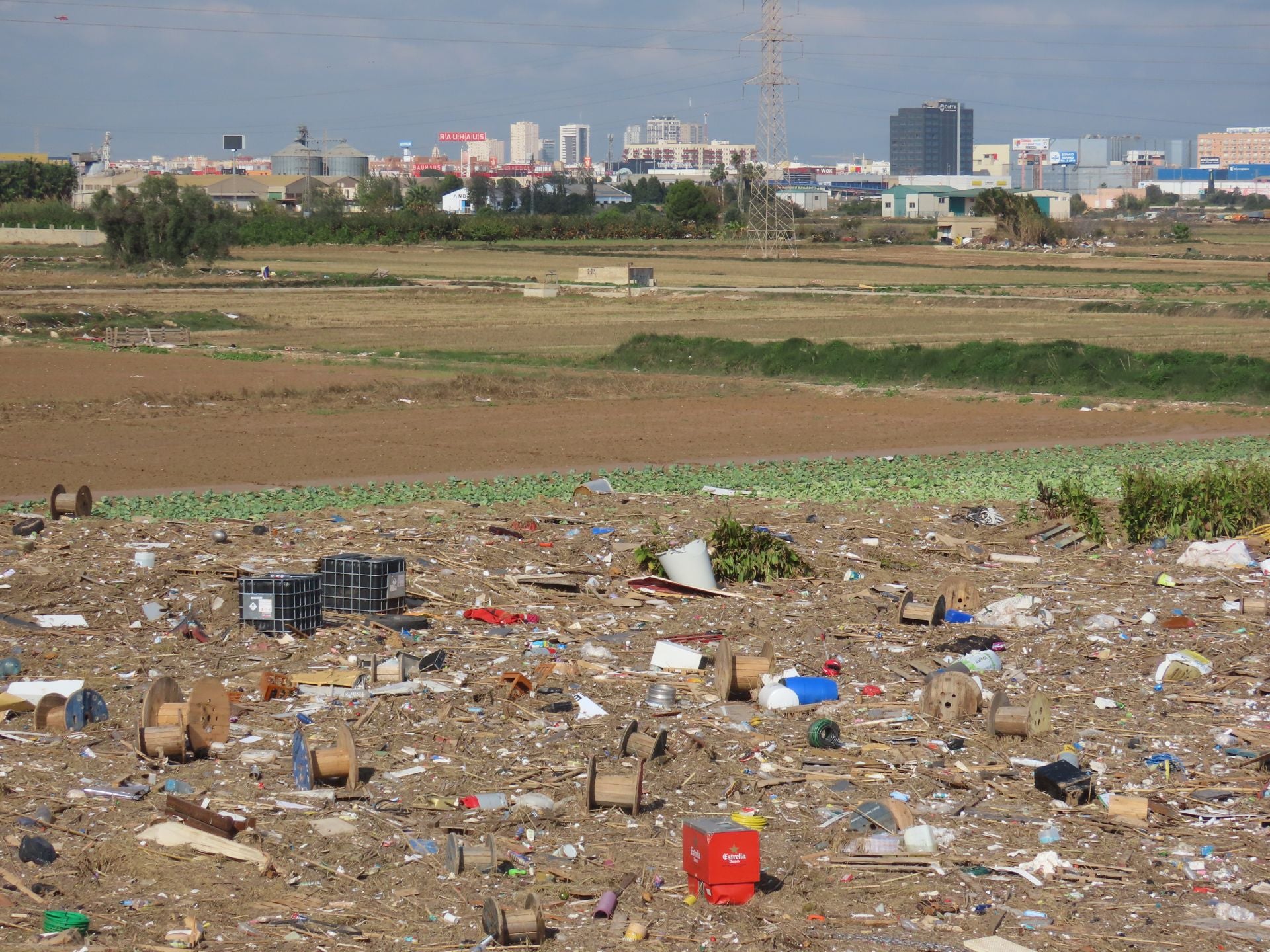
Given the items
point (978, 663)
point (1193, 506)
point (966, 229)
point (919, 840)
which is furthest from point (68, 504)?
point (966, 229)

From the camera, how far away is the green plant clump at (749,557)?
12.2m

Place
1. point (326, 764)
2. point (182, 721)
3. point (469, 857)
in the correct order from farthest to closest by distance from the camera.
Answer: point (182, 721) → point (326, 764) → point (469, 857)

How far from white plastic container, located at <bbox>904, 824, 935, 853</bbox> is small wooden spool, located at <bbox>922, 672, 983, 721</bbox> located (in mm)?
1853

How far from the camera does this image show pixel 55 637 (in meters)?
10.1

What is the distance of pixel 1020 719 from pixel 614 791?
8.37ft

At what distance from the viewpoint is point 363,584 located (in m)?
10.8

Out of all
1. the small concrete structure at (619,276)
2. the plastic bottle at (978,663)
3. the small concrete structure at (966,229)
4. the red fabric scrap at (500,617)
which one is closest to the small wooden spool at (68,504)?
the red fabric scrap at (500,617)

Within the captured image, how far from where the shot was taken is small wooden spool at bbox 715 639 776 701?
906 centimetres

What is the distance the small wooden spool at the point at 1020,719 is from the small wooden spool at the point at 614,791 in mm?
2334

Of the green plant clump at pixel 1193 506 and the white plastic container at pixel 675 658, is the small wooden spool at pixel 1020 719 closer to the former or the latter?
the white plastic container at pixel 675 658

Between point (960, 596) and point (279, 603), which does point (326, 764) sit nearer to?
point (279, 603)

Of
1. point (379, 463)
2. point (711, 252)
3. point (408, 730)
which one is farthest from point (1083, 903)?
point (711, 252)

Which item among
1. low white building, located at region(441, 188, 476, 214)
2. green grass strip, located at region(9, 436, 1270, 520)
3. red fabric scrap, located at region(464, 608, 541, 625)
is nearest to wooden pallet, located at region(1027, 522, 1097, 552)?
green grass strip, located at region(9, 436, 1270, 520)

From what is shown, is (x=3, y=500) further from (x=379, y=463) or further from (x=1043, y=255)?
(x=1043, y=255)
